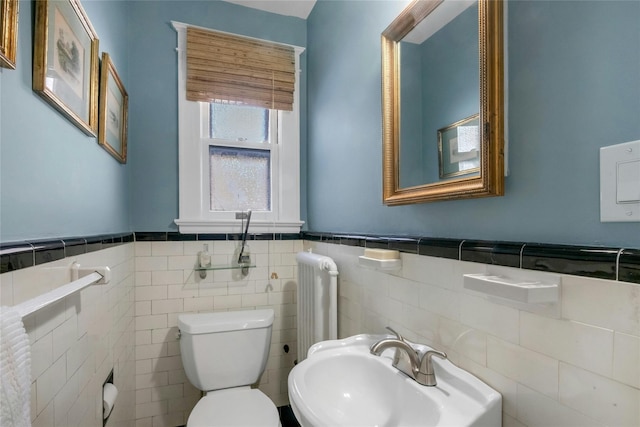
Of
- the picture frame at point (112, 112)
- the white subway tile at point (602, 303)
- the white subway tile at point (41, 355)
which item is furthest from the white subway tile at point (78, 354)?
the white subway tile at point (602, 303)

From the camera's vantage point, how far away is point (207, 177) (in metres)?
1.98

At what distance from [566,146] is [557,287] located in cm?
29

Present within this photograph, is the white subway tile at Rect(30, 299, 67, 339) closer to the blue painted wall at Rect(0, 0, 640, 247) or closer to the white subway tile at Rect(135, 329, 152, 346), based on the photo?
the blue painted wall at Rect(0, 0, 640, 247)

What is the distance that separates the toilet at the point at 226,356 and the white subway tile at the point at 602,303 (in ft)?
4.52

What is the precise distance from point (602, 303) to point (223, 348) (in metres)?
1.64

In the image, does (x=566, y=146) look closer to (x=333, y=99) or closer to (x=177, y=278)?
(x=333, y=99)

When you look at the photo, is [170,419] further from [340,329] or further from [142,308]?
[340,329]

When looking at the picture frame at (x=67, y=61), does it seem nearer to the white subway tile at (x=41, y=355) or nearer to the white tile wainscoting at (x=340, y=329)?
the white tile wainscoting at (x=340, y=329)

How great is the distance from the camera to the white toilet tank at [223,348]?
5.42 ft

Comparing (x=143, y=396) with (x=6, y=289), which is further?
(x=143, y=396)

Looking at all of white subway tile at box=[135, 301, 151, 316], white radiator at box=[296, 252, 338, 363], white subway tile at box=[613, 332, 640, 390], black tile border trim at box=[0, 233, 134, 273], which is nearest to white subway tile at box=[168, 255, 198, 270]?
white subway tile at box=[135, 301, 151, 316]

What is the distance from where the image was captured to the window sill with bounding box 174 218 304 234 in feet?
6.21

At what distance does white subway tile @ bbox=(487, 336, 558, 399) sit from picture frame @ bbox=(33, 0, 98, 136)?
1272 mm

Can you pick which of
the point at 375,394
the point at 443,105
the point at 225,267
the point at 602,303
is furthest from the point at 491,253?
the point at 225,267
